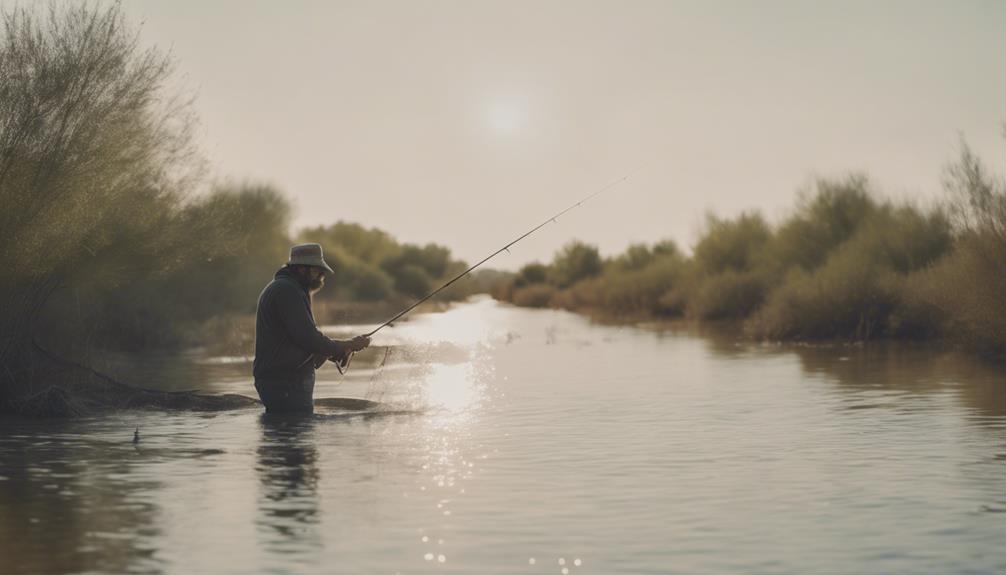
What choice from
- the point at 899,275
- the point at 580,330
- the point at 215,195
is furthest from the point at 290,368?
the point at 580,330

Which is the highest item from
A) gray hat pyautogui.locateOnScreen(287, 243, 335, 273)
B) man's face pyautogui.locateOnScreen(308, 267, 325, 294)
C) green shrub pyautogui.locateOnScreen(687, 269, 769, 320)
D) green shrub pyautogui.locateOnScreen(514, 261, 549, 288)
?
green shrub pyautogui.locateOnScreen(514, 261, 549, 288)

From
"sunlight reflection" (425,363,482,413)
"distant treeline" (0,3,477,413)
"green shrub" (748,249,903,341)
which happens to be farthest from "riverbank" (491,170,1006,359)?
"distant treeline" (0,3,477,413)

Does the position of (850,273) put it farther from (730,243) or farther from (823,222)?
(730,243)

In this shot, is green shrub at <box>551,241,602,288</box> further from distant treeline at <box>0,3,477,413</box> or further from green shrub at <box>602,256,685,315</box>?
distant treeline at <box>0,3,477,413</box>

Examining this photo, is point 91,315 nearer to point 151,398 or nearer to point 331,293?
point 151,398

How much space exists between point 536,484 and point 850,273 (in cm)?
2175

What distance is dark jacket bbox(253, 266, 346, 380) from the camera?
1291 cm

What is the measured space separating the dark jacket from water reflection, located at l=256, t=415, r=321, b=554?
0.52m

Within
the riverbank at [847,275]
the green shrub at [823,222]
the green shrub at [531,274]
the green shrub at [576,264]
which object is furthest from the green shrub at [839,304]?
the green shrub at [531,274]

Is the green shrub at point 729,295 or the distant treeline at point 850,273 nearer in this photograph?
the distant treeline at point 850,273

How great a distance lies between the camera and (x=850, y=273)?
3064cm

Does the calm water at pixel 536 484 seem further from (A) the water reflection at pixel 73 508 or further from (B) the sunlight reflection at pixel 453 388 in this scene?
(B) the sunlight reflection at pixel 453 388

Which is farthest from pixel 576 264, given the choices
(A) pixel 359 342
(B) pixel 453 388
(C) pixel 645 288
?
(A) pixel 359 342

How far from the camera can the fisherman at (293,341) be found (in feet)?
42.4
